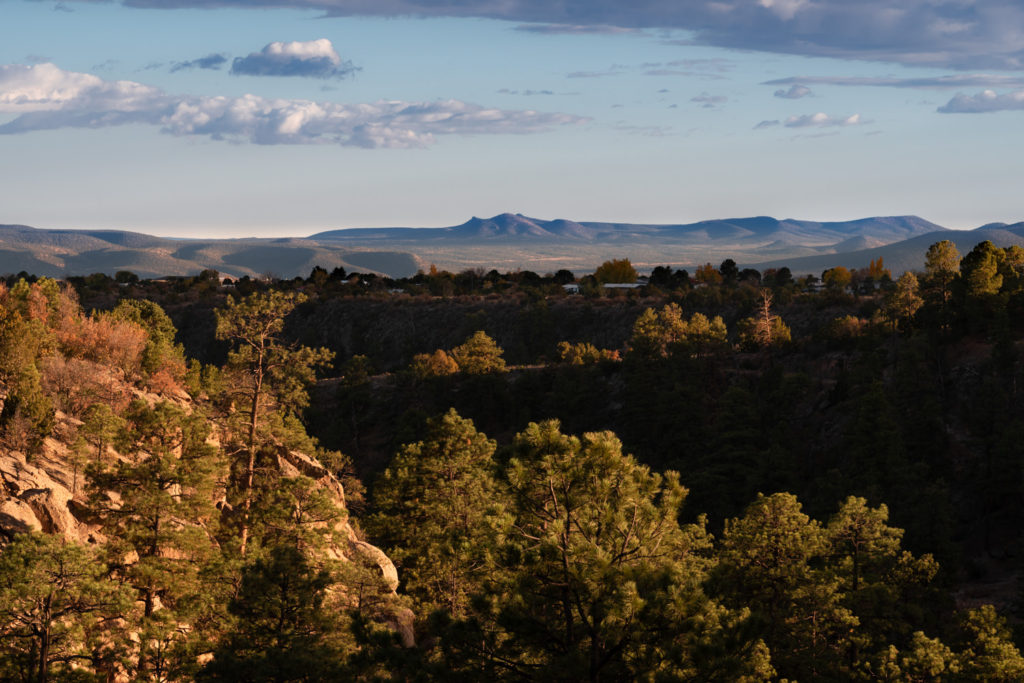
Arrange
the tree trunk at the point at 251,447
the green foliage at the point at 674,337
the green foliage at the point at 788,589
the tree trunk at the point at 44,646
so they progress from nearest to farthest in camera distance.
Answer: the tree trunk at the point at 44,646 < the green foliage at the point at 788,589 < the tree trunk at the point at 251,447 < the green foliage at the point at 674,337

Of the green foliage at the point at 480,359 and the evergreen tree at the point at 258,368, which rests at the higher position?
the evergreen tree at the point at 258,368

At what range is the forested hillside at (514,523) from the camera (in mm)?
19641

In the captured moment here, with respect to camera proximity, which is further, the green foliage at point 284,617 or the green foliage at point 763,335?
the green foliage at point 763,335

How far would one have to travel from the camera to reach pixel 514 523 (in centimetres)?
2048

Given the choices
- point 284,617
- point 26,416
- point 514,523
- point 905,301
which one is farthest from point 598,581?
point 905,301

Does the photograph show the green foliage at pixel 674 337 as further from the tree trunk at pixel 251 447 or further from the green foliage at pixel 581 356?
the tree trunk at pixel 251 447

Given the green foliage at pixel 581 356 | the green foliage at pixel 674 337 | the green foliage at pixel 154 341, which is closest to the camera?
the green foliage at pixel 154 341

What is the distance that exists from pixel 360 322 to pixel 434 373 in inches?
2024

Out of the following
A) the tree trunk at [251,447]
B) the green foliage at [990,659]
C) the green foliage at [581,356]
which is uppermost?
the tree trunk at [251,447]

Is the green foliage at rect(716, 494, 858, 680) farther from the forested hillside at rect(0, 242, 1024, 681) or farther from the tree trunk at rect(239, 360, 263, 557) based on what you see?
the tree trunk at rect(239, 360, 263, 557)

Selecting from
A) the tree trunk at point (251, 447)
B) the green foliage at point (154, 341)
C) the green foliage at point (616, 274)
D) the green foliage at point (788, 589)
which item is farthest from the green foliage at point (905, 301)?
the green foliage at point (616, 274)

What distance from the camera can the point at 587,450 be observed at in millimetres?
19859

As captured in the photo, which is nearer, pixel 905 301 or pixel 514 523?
pixel 514 523

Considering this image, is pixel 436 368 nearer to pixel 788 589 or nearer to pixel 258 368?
pixel 258 368
